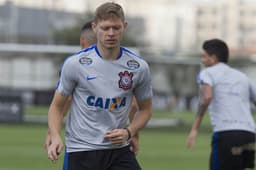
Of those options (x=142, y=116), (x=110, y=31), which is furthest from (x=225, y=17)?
(x=110, y=31)

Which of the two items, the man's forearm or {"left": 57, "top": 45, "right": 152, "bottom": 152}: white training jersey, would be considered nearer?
{"left": 57, "top": 45, "right": 152, "bottom": 152}: white training jersey

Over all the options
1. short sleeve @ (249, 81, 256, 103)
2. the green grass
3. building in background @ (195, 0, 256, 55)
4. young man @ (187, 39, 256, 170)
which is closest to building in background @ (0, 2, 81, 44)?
the green grass

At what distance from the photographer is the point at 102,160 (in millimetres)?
6387

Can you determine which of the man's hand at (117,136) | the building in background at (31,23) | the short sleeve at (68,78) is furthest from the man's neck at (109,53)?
the building in background at (31,23)

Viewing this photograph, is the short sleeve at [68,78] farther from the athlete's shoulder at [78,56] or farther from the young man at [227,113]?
the young man at [227,113]

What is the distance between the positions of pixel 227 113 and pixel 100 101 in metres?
2.71

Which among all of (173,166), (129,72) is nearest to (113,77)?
(129,72)

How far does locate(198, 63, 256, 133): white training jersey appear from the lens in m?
8.71

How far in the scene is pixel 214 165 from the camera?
28.8ft

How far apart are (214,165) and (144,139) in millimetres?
16775

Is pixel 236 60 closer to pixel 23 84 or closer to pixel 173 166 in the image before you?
pixel 23 84

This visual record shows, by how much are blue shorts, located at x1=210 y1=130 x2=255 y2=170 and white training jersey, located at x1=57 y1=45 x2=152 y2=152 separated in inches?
98.2

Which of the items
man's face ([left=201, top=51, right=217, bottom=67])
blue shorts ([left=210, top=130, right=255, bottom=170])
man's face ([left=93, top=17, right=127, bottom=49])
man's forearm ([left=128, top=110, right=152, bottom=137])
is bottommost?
blue shorts ([left=210, top=130, right=255, bottom=170])

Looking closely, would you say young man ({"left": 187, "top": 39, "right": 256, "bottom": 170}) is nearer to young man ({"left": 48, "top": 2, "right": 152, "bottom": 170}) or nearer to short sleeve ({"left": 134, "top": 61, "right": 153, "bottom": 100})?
short sleeve ({"left": 134, "top": 61, "right": 153, "bottom": 100})
